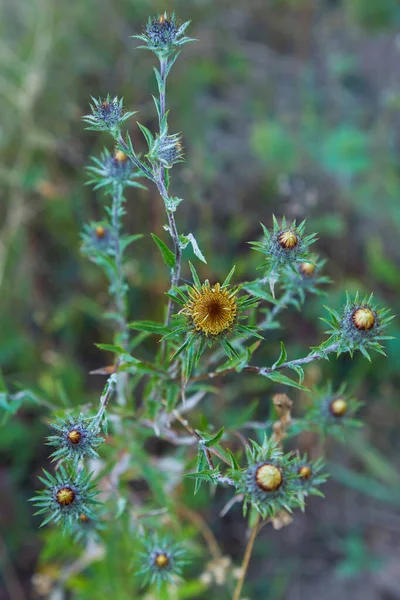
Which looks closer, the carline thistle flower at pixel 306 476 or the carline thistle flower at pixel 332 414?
the carline thistle flower at pixel 306 476

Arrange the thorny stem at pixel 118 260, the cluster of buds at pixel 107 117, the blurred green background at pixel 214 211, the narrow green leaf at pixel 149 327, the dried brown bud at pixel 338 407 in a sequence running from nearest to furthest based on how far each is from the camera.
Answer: the cluster of buds at pixel 107 117 → the narrow green leaf at pixel 149 327 → the thorny stem at pixel 118 260 → the dried brown bud at pixel 338 407 → the blurred green background at pixel 214 211

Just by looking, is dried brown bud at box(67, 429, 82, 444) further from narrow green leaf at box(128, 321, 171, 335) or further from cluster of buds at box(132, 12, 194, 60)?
cluster of buds at box(132, 12, 194, 60)

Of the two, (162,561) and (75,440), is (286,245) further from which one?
(162,561)

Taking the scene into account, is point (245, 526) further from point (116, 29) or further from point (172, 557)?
point (116, 29)

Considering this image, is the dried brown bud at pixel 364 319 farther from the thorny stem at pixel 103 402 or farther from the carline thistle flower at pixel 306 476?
the thorny stem at pixel 103 402

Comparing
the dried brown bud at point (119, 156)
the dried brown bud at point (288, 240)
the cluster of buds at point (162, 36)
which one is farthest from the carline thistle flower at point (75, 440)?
the cluster of buds at point (162, 36)

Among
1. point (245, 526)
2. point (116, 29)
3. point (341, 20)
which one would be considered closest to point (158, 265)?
point (245, 526)
